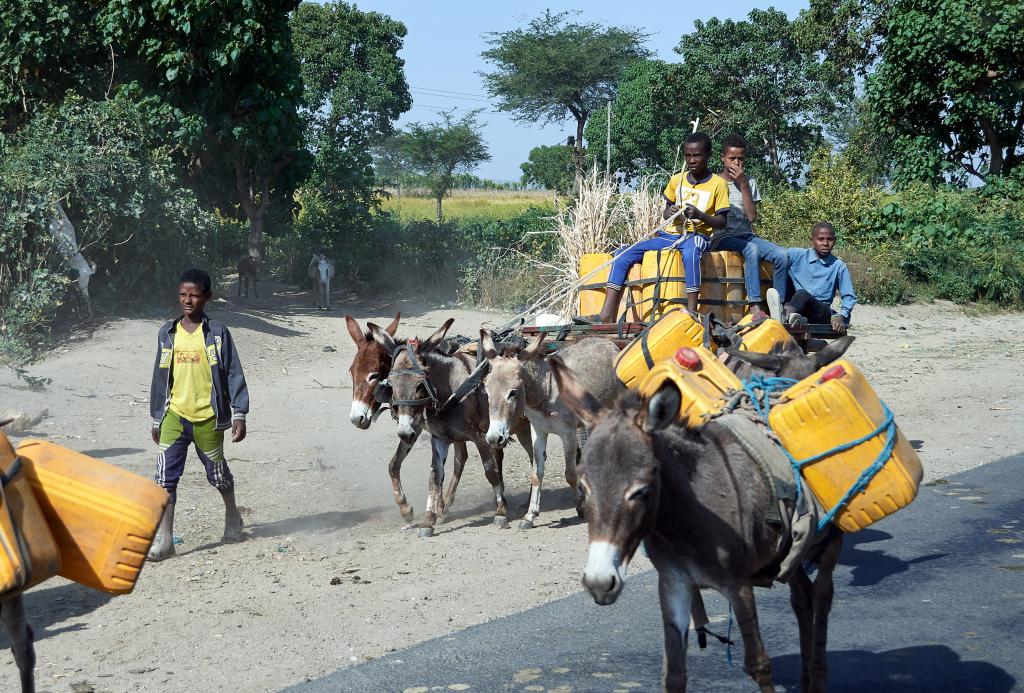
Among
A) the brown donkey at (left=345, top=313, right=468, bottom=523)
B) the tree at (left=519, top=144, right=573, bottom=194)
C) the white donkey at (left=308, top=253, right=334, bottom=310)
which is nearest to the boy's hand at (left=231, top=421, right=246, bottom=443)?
the brown donkey at (left=345, top=313, right=468, bottom=523)

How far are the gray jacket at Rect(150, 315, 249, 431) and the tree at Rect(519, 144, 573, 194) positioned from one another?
49.0m

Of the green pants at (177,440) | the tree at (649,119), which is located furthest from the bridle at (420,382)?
the tree at (649,119)

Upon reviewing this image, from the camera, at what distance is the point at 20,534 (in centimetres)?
427

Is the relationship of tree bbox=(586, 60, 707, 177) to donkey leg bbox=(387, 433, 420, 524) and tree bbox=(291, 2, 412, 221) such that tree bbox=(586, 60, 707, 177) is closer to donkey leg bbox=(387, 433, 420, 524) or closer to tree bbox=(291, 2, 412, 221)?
tree bbox=(291, 2, 412, 221)

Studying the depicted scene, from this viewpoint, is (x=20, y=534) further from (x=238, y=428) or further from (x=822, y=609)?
(x=238, y=428)

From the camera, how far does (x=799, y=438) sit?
4.83 metres

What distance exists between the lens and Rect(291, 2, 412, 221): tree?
3922cm

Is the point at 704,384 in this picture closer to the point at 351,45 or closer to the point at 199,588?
the point at 199,588

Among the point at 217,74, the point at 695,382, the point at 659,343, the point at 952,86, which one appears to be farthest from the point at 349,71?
the point at 695,382

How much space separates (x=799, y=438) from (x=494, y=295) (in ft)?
74.0

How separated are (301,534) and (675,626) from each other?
208 inches

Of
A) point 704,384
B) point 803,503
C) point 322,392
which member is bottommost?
point 322,392

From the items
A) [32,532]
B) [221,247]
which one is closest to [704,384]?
[32,532]

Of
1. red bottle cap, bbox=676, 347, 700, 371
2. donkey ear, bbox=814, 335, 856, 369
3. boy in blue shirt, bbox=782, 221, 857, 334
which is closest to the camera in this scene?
red bottle cap, bbox=676, 347, 700, 371
